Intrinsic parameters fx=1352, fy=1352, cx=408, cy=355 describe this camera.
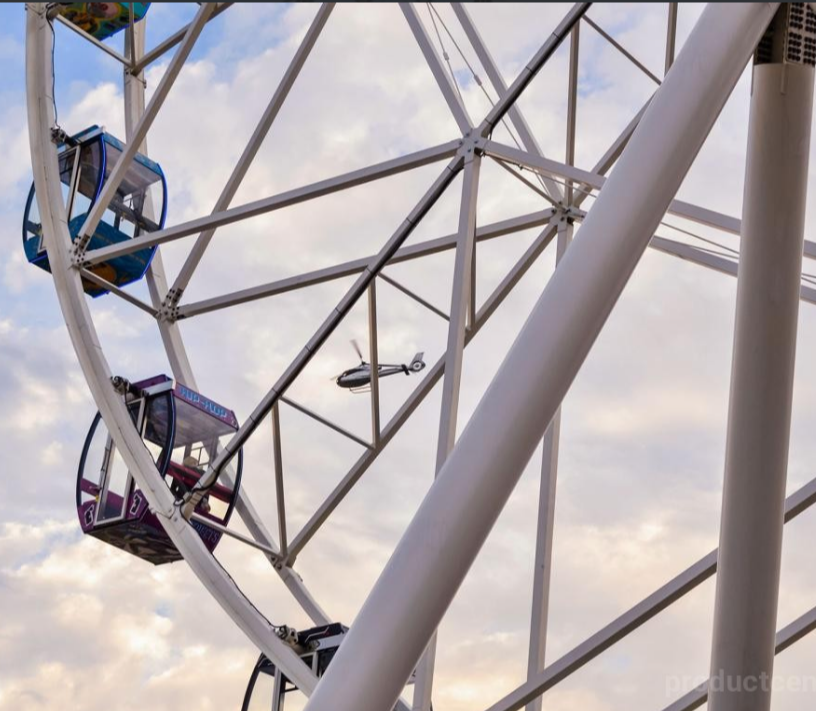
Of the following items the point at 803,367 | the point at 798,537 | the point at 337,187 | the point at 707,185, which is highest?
the point at 707,185

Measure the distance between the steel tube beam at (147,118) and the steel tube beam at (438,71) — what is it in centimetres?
275

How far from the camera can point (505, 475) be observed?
6.80 m

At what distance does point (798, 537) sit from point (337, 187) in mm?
8861

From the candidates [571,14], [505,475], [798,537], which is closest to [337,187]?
[571,14]

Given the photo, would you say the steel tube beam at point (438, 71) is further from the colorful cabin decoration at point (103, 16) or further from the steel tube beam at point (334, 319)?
the colorful cabin decoration at point (103, 16)

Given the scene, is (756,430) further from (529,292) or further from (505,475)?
(529,292)

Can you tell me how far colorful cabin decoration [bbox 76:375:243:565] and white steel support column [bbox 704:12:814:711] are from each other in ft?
43.1

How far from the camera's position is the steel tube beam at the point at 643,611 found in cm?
1335

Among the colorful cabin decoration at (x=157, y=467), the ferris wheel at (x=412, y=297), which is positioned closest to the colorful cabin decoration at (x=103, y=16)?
the ferris wheel at (x=412, y=297)

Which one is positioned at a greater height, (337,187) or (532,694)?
(337,187)

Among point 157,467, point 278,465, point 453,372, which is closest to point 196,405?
point 157,467

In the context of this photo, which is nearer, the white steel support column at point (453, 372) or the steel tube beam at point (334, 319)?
the white steel support column at point (453, 372)

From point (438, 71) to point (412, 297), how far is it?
13.5 feet

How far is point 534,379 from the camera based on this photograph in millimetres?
6934
